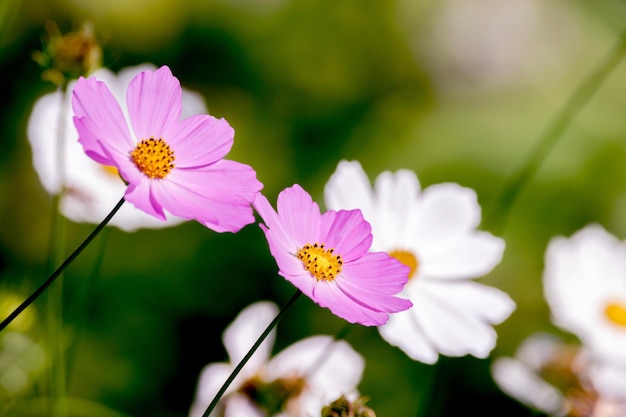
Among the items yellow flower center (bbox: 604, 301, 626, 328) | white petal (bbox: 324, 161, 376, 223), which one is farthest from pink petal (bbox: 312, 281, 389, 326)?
yellow flower center (bbox: 604, 301, 626, 328)

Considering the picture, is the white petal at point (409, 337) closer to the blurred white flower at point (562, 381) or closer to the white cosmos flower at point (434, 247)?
the white cosmos flower at point (434, 247)

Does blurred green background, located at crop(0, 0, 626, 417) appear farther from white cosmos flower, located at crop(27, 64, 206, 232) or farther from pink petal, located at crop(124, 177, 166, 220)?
pink petal, located at crop(124, 177, 166, 220)

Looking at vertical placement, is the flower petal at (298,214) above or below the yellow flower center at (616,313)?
above

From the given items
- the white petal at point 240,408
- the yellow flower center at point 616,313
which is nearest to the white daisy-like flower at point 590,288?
the yellow flower center at point 616,313

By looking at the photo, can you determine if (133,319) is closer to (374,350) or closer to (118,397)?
(118,397)

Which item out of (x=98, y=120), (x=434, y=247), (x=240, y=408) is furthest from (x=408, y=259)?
(x=98, y=120)

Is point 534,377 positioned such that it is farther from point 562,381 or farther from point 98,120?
point 98,120
